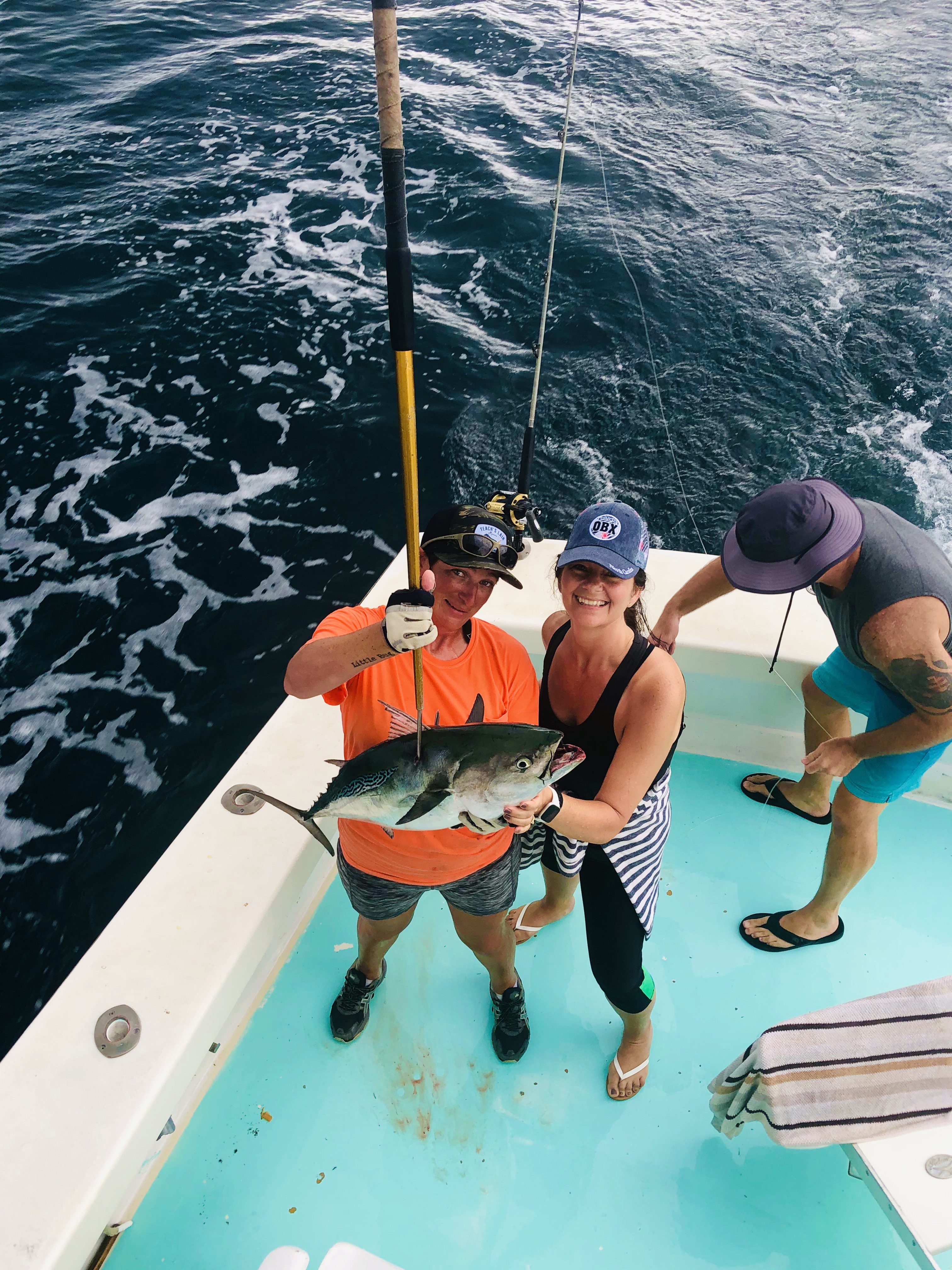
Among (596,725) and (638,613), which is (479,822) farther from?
(638,613)

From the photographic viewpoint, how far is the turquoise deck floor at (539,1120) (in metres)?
1.91

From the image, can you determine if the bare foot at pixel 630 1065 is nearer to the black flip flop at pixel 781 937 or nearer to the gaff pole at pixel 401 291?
the black flip flop at pixel 781 937

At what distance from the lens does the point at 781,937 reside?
253 cm

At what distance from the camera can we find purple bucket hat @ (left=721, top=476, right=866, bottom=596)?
2000mm

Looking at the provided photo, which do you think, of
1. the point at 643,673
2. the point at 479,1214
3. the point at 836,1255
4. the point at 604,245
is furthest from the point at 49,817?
the point at 604,245

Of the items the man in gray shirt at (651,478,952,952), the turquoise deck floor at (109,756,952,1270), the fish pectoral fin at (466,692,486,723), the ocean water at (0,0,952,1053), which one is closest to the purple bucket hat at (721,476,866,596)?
the man in gray shirt at (651,478,952,952)

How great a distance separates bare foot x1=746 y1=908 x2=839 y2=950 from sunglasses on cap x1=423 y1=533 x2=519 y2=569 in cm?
173

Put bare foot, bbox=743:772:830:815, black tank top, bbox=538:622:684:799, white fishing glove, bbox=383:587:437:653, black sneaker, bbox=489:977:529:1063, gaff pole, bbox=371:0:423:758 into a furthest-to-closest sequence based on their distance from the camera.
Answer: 1. bare foot, bbox=743:772:830:815
2. black sneaker, bbox=489:977:529:1063
3. black tank top, bbox=538:622:684:799
4. white fishing glove, bbox=383:587:437:653
5. gaff pole, bbox=371:0:423:758

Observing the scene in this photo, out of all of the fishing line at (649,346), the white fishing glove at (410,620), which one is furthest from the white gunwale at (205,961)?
the fishing line at (649,346)

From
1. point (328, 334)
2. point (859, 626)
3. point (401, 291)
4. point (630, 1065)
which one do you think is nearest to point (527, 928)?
point (630, 1065)

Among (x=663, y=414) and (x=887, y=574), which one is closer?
(x=887, y=574)

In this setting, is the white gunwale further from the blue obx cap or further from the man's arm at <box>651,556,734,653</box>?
the blue obx cap

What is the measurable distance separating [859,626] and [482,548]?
3.74 ft

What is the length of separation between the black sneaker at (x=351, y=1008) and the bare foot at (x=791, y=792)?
169 cm
